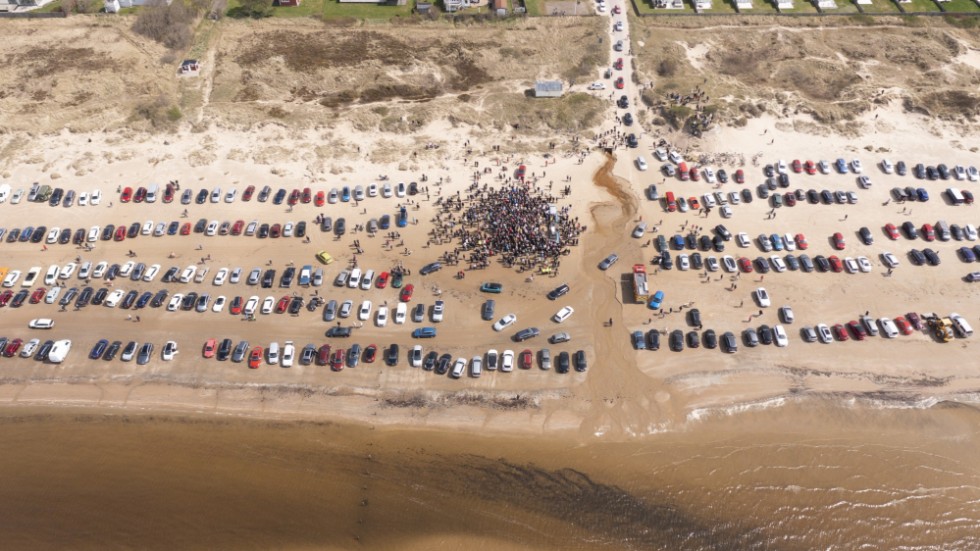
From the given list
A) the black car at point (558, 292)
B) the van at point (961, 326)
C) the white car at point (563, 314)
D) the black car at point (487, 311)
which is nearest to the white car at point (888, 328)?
the van at point (961, 326)

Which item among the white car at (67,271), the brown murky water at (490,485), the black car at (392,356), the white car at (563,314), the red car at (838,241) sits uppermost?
the white car at (67,271)

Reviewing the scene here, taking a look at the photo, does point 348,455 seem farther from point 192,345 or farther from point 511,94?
point 511,94

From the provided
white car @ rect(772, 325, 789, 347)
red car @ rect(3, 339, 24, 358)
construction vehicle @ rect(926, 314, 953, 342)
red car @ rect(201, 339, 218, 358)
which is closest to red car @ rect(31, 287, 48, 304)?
red car @ rect(3, 339, 24, 358)

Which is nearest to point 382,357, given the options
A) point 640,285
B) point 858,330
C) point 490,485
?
point 490,485

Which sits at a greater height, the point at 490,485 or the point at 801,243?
the point at 801,243

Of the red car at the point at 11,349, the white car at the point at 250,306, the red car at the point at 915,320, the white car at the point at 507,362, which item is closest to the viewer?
the white car at the point at 507,362

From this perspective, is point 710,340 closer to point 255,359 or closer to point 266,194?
point 255,359

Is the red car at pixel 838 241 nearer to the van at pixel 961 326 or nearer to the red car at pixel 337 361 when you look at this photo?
the van at pixel 961 326
